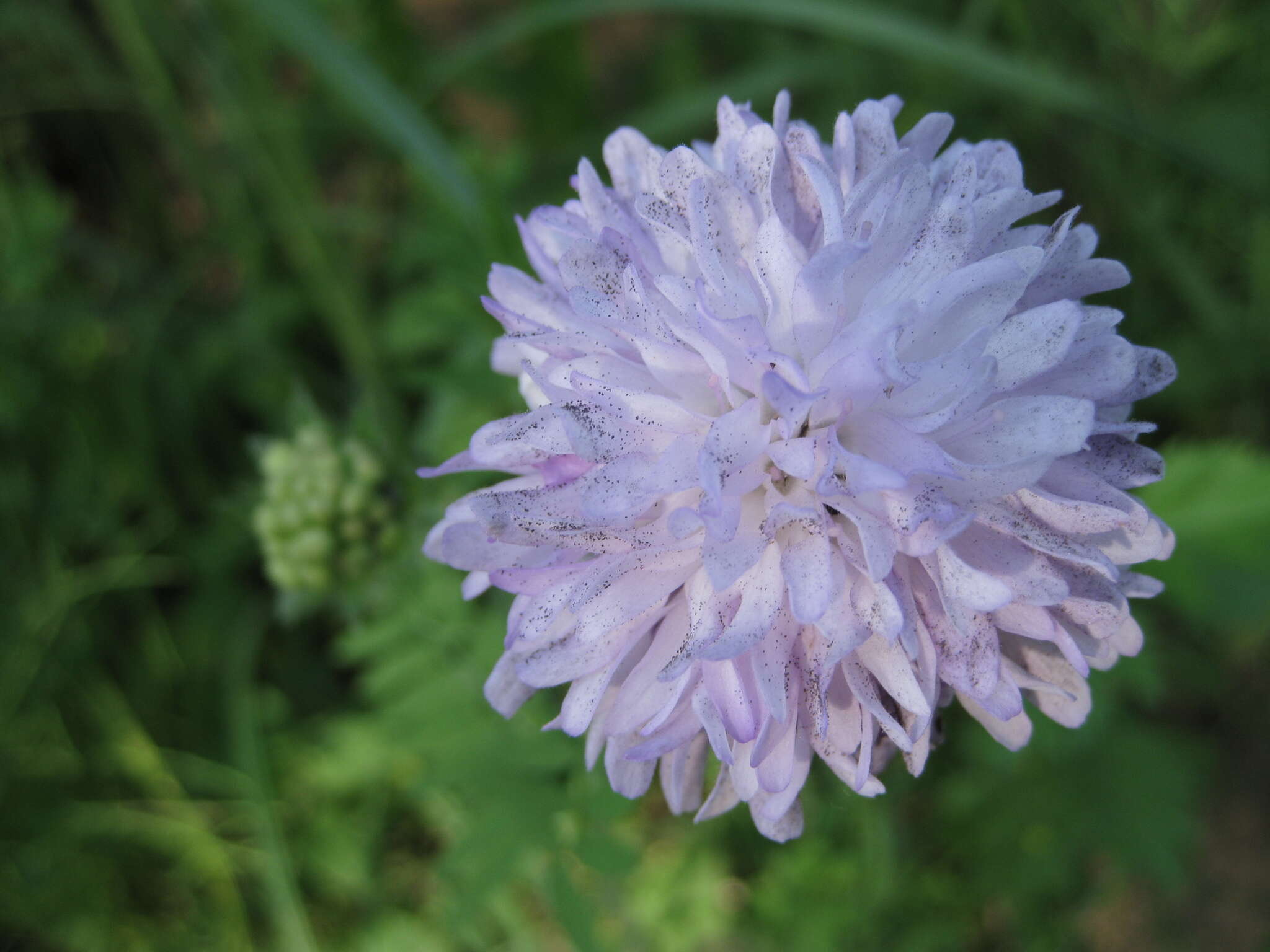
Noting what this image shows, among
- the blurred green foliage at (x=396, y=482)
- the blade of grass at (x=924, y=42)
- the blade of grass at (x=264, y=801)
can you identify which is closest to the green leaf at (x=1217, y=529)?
the blurred green foliage at (x=396, y=482)

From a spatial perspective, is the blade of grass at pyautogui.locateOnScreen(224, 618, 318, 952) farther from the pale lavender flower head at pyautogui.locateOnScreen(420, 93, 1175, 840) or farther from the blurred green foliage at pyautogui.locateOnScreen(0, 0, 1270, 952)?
the pale lavender flower head at pyautogui.locateOnScreen(420, 93, 1175, 840)

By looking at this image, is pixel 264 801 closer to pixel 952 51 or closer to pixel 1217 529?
pixel 1217 529

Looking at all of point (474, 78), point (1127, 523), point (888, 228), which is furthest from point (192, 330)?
point (1127, 523)

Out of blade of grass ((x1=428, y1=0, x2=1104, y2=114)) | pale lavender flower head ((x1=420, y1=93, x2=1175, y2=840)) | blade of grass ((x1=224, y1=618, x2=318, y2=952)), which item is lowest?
blade of grass ((x1=224, y1=618, x2=318, y2=952))

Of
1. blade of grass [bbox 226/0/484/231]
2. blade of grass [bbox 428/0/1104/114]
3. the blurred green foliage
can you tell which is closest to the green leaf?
the blurred green foliage

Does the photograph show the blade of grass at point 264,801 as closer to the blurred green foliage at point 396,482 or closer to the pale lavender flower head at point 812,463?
the blurred green foliage at point 396,482
